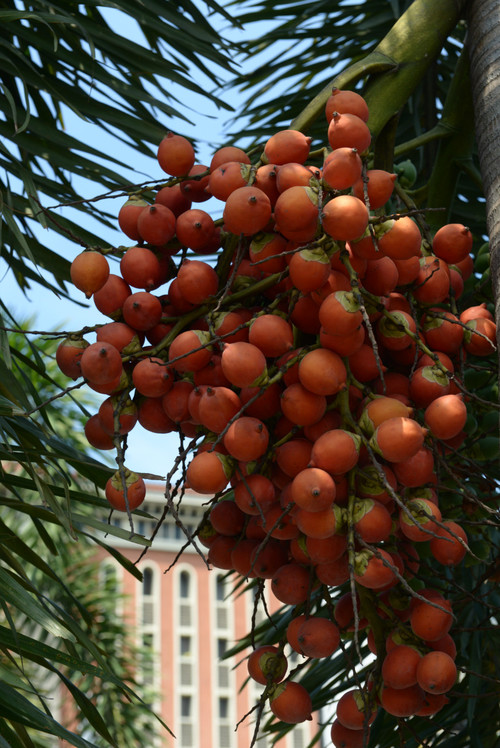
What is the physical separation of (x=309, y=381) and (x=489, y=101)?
16.0 inches

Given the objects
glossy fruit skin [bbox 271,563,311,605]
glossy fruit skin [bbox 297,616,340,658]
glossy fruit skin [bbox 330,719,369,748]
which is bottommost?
glossy fruit skin [bbox 330,719,369,748]

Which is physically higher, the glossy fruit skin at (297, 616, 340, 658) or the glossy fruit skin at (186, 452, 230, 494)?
the glossy fruit skin at (186, 452, 230, 494)

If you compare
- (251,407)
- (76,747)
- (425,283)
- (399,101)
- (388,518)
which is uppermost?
(399,101)

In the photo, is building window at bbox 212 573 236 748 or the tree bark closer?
the tree bark

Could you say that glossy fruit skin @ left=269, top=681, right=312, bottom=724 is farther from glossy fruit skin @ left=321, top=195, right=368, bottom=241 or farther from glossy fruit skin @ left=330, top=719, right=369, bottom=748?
glossy fruit skin @ left=321, top=195, right=368, bottom=241

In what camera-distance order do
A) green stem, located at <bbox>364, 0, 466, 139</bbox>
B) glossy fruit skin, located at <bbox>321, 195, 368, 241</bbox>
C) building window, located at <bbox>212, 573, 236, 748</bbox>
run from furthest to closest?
building window, located at <bbox>212, 573, 236, 748</bbox> → green stem, located at <bbox>364, 0, 466, 139</bbox> → glossy fruit skin, located at <bbox>321, 195, 368, 241</bbox>

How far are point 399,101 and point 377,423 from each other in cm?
43

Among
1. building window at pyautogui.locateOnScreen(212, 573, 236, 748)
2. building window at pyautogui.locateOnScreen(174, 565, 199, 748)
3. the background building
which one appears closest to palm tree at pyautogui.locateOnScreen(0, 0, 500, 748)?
the background building

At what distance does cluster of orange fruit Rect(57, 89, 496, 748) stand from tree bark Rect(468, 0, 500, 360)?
2.8 inches

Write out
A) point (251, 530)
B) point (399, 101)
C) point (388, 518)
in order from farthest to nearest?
1. point (399, 101)
2. point (251, 530)
3. point (388, 518)

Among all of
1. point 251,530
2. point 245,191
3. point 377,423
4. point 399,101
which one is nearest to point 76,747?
point 251,530

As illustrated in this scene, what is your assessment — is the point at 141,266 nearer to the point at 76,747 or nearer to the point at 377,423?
the point at 377,423

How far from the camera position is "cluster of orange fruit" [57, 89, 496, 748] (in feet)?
2.88

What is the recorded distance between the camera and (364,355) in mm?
945
